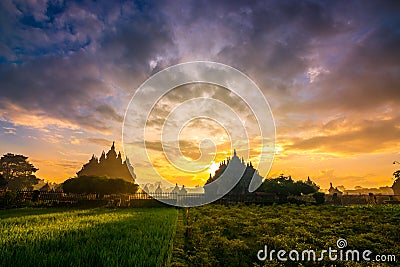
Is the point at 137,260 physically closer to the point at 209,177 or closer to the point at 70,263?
the point at 70,263

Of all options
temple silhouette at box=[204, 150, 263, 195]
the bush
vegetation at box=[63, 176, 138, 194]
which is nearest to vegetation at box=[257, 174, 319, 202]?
the bush

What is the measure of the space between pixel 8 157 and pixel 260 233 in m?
77.7

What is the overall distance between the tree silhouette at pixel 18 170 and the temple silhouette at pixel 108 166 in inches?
477

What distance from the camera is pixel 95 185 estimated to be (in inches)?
1184

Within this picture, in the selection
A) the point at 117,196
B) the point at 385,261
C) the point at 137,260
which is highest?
the point at 137,260

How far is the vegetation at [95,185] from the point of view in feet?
97.9

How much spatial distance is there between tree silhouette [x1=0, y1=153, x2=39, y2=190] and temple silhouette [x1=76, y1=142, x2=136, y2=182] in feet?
39.7

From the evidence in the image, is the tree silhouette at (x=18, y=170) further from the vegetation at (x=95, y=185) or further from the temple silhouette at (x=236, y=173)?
the temple silhouette at (x=236, y=173)

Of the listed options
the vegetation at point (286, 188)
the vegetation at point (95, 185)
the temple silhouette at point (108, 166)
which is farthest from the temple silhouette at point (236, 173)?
the temple silhouette at point (108, 166)

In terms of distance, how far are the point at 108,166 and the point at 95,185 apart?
44.3 metres

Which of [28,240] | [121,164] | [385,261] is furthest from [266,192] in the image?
[121,164]

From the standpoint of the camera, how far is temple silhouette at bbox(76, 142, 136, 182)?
69.8 metres

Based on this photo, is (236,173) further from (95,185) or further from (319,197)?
(95,185)

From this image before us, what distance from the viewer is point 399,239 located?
8.07 meters
